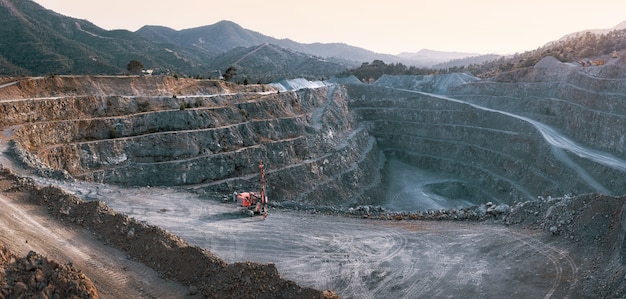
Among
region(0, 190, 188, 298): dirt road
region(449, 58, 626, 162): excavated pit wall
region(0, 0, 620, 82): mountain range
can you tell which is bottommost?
region(0, 190, 188, 298): dirt road

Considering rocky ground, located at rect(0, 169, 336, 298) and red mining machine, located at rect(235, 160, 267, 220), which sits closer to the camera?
rocky ground, located at rect(0, 169, 336, 298)

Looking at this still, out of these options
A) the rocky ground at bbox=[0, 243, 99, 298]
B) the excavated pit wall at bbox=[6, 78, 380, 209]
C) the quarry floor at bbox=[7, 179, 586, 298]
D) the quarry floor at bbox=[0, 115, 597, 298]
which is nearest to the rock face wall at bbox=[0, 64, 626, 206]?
the excavated pit wall at bbox=[6, 78, 380, 209]

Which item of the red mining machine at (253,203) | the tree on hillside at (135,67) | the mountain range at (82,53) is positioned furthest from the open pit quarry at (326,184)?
the mountain range at (82,53)

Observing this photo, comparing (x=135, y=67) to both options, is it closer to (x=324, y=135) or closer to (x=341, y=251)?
(x=324, y=135)

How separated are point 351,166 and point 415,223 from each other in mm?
24450

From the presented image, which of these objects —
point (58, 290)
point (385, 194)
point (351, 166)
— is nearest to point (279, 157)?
point (351, 166)

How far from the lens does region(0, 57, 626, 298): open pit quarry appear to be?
1582 cm

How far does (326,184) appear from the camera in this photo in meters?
42.1

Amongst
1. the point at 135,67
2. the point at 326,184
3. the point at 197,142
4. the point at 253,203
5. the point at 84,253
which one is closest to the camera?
the point at 84,253

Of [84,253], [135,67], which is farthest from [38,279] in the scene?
[135,67]

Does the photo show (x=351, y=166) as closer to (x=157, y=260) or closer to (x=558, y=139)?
(x=558, y=139)

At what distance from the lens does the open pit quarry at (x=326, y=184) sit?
51.9ft

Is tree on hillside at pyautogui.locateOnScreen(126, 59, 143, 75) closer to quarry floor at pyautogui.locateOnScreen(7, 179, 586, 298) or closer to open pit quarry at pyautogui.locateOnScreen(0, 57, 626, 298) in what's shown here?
open pit quarry at pyautogui.locateOnScreen(0, 57, 626, 298)

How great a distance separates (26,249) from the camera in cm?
1383
